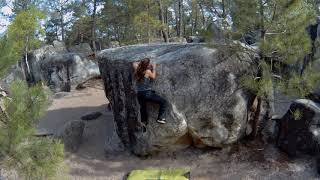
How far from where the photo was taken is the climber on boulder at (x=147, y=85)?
9.24 metres

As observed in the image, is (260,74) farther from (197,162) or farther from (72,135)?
(72,135)

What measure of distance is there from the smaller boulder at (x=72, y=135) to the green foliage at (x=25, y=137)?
4879 mm

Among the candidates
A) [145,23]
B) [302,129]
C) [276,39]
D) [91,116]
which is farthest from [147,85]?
[145,23]

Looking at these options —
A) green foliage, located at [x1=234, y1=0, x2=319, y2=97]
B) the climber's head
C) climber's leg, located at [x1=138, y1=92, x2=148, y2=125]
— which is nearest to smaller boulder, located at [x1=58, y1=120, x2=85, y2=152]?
climber's leg, located at [x1=138, y1=92, x2=148, y2=125]

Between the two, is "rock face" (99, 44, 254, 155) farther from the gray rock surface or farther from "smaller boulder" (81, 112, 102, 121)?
the gray rock surface

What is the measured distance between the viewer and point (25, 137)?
607 centimetres

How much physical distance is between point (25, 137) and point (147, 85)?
3.80 m

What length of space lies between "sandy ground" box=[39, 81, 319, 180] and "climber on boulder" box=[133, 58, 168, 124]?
1.24 meters

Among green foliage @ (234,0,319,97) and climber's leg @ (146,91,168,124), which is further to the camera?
climber's leg @ (146,91,168,124)

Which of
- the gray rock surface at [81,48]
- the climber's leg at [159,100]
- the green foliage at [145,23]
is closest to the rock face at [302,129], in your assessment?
the climber's leg at [159,100]

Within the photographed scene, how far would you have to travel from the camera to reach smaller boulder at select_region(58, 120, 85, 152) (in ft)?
36.2

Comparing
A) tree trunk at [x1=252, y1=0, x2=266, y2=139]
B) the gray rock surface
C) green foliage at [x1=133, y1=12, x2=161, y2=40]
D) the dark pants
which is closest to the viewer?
tree trunk at [x1=252, y1=0, x2=266, y2=139]

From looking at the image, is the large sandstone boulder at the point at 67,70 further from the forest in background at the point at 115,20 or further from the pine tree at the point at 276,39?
the pine tree at the point at 276,39

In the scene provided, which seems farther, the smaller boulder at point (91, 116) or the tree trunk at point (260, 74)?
the smaller boulder at point (91, 116)
